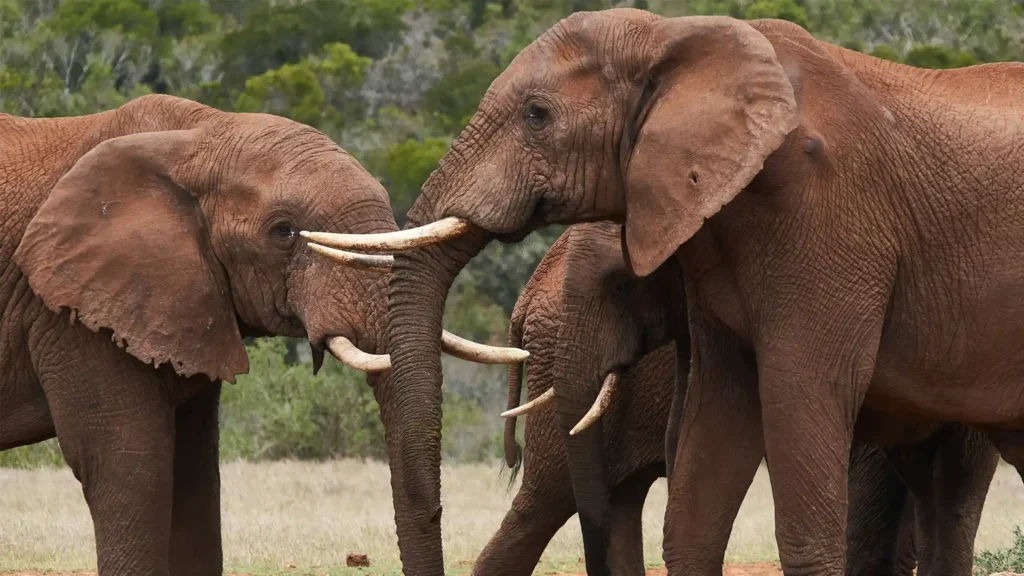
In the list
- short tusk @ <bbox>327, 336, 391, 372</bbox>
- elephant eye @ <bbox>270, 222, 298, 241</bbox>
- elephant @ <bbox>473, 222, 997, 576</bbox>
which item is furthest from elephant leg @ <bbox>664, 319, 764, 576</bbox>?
elephant eye @ <bbox>270, 222, 298, 241</bbox>

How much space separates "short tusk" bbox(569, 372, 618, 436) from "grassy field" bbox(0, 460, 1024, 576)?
212 centimetres

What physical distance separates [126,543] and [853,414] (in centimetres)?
254

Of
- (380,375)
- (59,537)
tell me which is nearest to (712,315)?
(380,375)

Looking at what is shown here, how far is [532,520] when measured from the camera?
28.2 ft

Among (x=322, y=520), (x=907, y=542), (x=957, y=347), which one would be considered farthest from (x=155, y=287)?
(x=322, y=520)

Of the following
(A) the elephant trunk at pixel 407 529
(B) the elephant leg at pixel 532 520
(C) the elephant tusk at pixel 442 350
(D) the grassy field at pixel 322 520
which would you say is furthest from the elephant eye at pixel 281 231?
(D) the grassy field at pixel 322 520

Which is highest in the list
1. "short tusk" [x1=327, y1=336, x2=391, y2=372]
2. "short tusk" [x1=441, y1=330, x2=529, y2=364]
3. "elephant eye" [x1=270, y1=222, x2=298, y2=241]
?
"elephant eye" [x1=270, y1=222, x2=298, y2=241]

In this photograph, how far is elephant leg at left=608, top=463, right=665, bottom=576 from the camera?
8391 mm

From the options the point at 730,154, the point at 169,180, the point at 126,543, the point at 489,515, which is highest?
the point at 730,154

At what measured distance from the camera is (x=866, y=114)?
6.34m

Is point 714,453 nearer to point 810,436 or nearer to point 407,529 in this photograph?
point 810,436

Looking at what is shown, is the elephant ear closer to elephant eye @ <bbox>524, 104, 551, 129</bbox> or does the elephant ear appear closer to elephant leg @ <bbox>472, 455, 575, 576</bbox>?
elephant eye @ <bbox>524, 104, 551, 129</bbox>

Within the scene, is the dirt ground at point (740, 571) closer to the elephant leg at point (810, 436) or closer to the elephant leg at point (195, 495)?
the elephant leg at point (195, 495)

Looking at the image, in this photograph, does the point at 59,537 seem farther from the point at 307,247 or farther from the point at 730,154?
the point at 730,154
